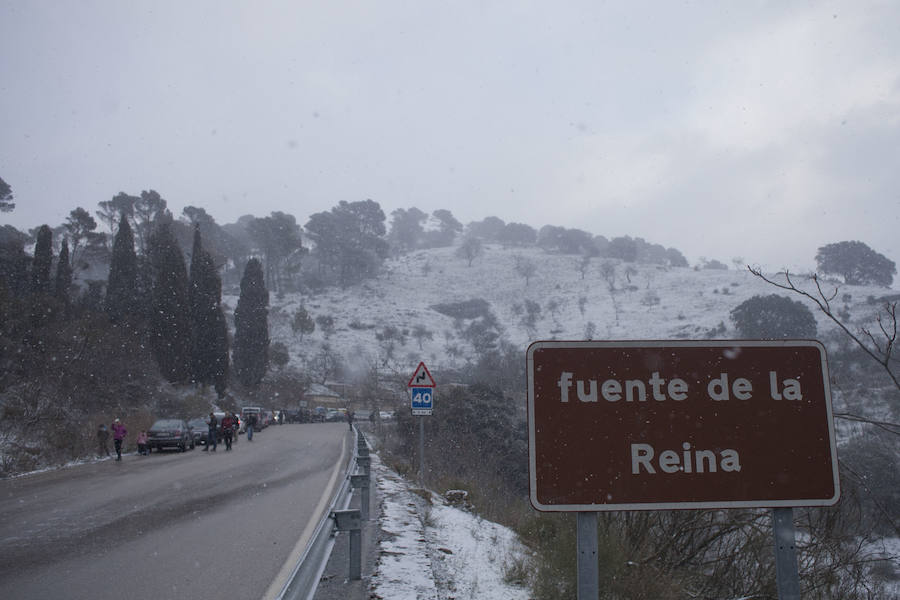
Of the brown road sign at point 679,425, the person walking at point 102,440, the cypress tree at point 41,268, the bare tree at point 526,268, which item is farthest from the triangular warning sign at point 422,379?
the bare tree at point 526,268

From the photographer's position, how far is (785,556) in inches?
109

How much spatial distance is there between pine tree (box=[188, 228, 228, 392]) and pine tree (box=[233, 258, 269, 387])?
936 centimetres

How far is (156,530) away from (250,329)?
5100 centimetres

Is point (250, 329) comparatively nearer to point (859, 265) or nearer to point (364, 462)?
point (364, 462)

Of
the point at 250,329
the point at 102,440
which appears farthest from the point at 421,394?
the point at 250,329

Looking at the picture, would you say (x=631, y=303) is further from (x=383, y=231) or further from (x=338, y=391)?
(x=383, y=231)

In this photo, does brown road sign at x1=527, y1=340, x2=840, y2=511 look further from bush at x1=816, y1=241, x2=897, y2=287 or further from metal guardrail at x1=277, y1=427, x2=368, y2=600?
bush at x1=816, y1=241, x2=897, y2=287

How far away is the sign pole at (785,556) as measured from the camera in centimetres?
272

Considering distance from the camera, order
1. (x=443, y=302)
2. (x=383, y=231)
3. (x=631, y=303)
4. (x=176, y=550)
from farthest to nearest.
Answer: (x=383, y=231), (x=443, y=302), (x=631, y=303), (x=176, y=550)

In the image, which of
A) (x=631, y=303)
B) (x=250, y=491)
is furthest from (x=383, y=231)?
(x=250, y=491)

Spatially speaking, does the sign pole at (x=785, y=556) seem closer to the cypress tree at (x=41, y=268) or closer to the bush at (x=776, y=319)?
the bush at (x=776, y=319)

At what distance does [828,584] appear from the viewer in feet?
19.0

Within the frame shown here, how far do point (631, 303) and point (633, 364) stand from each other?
94437 mm

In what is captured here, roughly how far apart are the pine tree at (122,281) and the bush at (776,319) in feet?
129
